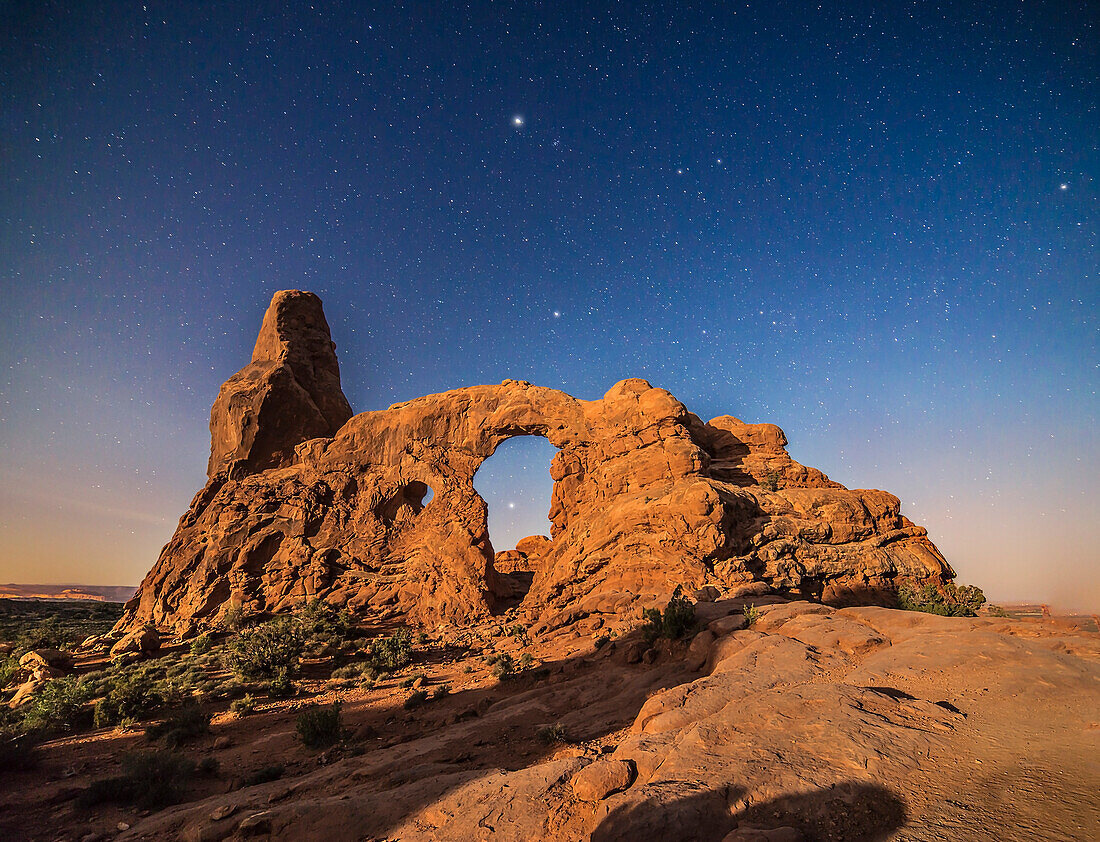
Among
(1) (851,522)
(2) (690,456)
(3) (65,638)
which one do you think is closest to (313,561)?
(3) (65,638)

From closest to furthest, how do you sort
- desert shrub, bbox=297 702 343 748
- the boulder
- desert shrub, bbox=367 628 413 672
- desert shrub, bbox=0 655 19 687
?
desert shrub, bbox=297 702 343 748 → desert shrub, bbox=0 655 19 687 → desert shrub, bbox=367 628 413 672 → the boulder

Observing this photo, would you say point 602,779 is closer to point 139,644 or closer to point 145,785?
point 145,785

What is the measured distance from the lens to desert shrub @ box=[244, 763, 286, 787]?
856 cm

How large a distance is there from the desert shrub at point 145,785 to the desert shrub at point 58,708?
5750 mm

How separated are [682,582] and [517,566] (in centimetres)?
2248

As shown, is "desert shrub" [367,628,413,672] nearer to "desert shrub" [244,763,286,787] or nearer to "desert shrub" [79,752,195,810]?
"desert shrub" [244,763,286,787]

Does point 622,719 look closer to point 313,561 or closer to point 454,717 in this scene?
point 454,717

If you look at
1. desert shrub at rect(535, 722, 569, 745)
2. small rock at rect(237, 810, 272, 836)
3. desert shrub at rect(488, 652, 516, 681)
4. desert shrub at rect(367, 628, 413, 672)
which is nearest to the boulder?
desert shrub at rect(367, 628, 413, 672)

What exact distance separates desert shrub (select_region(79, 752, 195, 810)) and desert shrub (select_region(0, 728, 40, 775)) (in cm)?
313

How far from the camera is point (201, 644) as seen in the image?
21.5 m

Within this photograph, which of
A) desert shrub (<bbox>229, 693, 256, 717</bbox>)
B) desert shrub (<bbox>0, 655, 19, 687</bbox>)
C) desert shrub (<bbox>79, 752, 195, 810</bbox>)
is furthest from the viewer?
desert shrub (<bbox>0, 655, 19, 687</bbox>)

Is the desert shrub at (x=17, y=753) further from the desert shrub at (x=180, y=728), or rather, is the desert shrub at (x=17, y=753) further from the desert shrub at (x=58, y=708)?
the desert shrub at (x=180, y=728)

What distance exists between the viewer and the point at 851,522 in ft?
70.5

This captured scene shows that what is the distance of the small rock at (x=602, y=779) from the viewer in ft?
16.6
